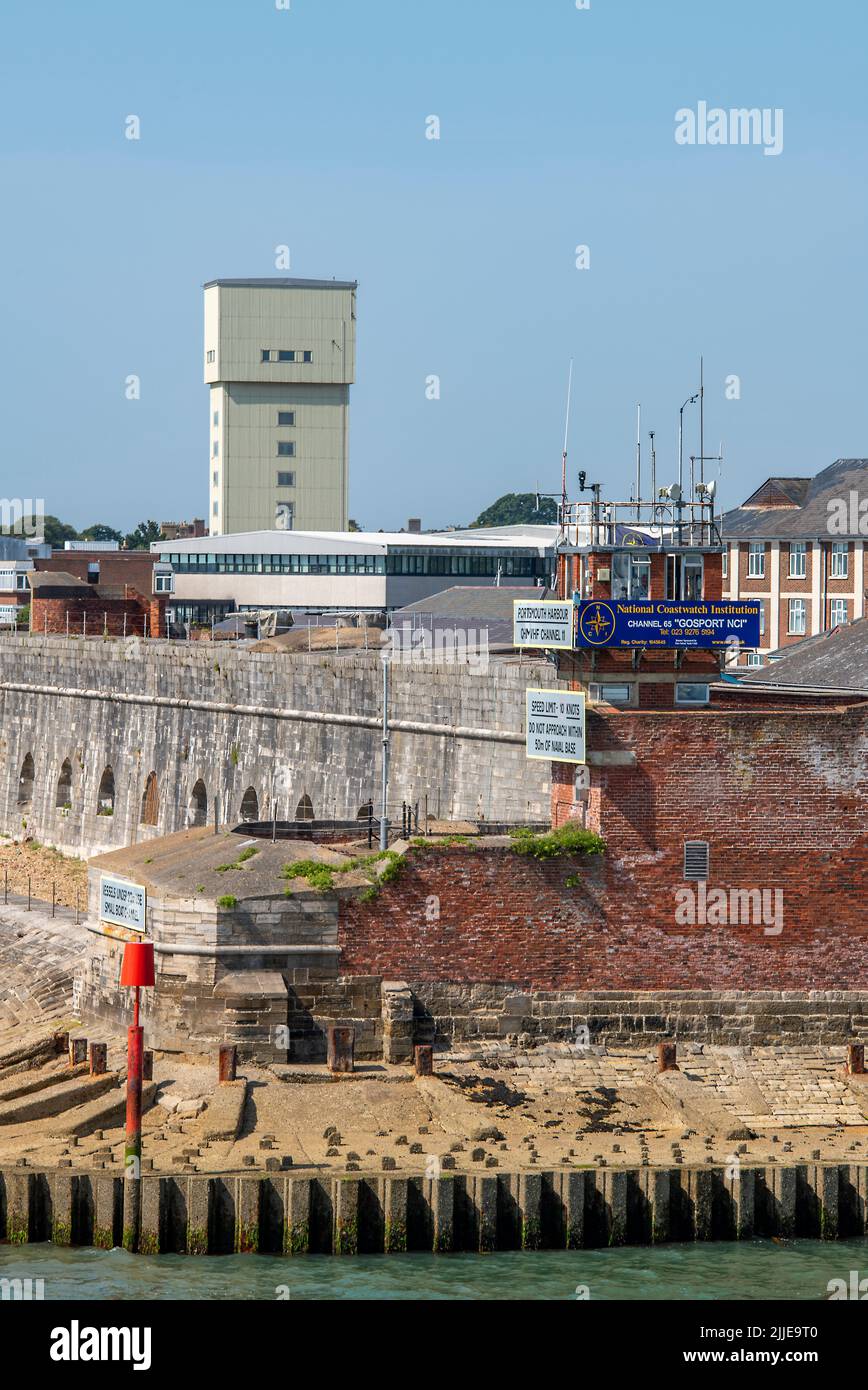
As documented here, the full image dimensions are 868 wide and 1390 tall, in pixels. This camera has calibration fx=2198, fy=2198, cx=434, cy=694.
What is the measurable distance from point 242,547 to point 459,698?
270 feet

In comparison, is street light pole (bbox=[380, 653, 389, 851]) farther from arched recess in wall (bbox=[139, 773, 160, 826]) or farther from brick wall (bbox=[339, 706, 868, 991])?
arched recess in wall (bbox=[139, 773, 160, 826])

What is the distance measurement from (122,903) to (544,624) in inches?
353

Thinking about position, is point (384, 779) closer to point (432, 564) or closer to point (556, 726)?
point (556, 726)

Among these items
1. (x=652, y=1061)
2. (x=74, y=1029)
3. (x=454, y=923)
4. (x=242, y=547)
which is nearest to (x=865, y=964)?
(x=652, y=1061)

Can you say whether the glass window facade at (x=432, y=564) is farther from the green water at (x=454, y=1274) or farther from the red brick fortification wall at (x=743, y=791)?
the green water at (x=454, y=1274)

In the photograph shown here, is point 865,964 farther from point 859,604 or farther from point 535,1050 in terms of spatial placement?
point 859,604

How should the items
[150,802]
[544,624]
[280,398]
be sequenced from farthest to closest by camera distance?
1. [280,398]
2. [150,802]
3. [544,624]

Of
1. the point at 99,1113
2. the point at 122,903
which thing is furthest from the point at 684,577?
the point at 99,1113

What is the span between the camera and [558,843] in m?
38.1

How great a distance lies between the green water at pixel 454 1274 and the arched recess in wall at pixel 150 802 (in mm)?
33687

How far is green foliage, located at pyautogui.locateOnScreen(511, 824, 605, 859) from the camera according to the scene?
38.0 meters

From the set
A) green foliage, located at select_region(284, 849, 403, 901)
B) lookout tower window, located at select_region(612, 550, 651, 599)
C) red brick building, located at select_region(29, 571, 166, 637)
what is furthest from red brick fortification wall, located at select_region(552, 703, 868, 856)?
red brick building, located at select_region(29, 571, 166, 637)

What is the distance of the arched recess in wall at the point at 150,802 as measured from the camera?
6438 cm

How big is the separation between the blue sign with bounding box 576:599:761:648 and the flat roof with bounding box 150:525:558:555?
8087 cm
